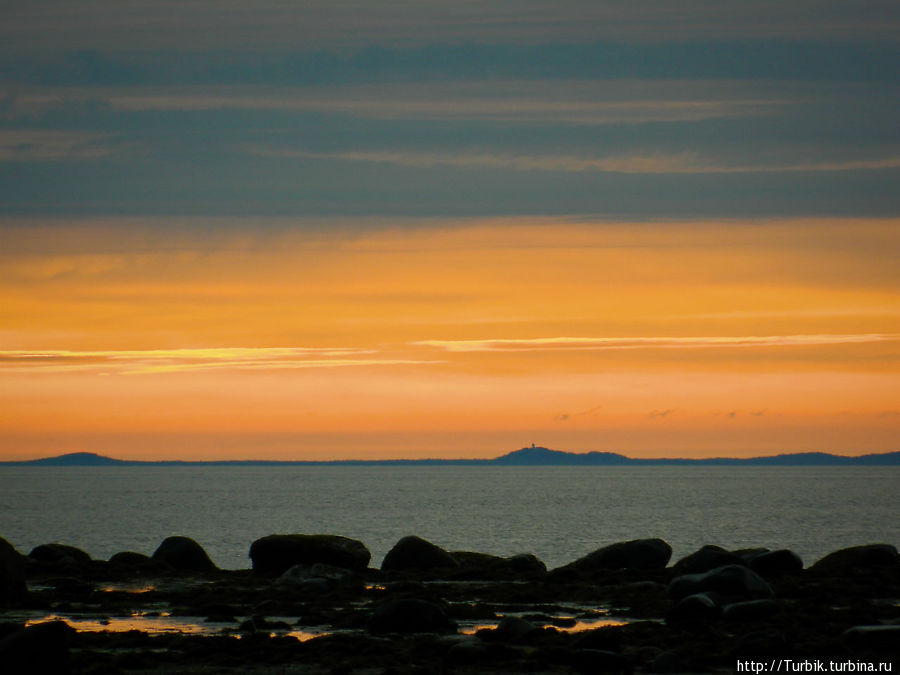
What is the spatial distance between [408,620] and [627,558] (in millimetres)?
19090

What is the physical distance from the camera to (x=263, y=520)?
117 m

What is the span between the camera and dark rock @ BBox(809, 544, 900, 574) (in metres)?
40.8

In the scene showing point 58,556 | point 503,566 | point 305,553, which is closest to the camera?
point 305,553

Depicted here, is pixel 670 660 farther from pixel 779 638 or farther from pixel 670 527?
pixel 670 527

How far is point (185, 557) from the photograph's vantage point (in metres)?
46.4

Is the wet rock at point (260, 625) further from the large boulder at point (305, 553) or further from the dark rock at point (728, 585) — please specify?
the large boulder at point (305, 553)

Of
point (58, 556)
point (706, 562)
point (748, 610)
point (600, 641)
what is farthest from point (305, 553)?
point (600, 641)

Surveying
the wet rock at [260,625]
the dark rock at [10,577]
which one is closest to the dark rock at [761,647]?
the wet rock at [260,625]

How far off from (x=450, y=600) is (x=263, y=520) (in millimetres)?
86368

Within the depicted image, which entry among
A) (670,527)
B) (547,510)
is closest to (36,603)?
(670,527)

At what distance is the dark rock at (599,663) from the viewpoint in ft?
70.1

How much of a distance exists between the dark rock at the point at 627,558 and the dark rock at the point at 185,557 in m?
15.5

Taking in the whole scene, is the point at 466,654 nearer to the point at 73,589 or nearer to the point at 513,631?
the point at 513,631

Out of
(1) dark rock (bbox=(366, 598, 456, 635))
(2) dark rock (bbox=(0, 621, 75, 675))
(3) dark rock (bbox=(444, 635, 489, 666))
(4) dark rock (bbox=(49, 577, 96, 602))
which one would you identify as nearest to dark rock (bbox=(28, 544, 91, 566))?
(4) dark rock (bbox=(49, 577, 96, 602))
